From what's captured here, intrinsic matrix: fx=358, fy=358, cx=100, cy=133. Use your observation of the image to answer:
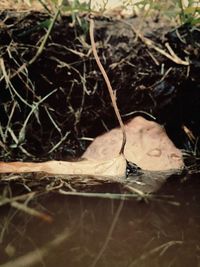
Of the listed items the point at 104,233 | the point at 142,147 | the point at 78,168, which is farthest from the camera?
the point at 142,147

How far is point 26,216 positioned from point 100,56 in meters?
0.81

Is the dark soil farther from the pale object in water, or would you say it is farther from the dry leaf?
the pale object in water

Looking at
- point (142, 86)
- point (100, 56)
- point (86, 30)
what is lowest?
point (142, 86)

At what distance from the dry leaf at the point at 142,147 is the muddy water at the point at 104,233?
369 mm

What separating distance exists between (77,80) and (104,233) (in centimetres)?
85

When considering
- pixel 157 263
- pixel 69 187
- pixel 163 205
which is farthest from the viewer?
pixel 69 187

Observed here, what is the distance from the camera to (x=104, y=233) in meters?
0.66

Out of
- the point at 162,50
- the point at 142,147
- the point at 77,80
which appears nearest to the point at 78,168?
the point at 142,147

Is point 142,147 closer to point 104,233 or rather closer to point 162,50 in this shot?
point 162,50

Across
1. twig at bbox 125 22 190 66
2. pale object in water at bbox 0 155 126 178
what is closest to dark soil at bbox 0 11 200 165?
twig at bbox 125 22 190 66

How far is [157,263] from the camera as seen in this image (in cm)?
56

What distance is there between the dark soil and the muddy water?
0.61m

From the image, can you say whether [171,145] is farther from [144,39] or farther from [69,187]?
[69,187]

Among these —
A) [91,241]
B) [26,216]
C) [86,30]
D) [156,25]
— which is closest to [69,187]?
[26,216]
